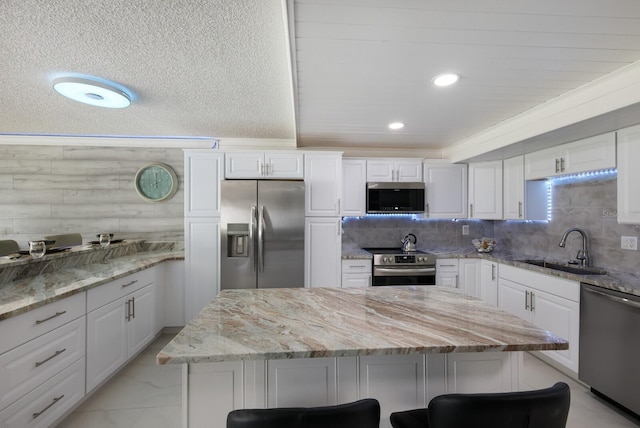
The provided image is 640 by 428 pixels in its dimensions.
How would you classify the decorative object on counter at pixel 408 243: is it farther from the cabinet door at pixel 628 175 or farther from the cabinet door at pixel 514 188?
the cabinet door at pixel 628 175

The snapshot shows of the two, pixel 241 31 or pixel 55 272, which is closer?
pixel 241 31

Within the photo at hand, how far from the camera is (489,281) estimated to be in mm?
3145

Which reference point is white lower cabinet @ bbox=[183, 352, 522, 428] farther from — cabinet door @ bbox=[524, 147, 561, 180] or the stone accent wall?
the stone accent wall

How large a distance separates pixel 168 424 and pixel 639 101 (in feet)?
11.8

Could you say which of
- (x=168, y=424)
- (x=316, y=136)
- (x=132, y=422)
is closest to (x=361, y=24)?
(x=316, y=136)

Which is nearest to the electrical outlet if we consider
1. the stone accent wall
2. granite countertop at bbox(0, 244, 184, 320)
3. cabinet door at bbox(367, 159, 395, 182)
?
cabinet door at bbox(367, 159, 395, 182)

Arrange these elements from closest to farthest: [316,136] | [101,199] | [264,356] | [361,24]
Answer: [264,356], [361,24], [316,136], [101,199]

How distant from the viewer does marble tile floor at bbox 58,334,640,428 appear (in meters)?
1.80

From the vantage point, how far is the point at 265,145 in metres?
3.62

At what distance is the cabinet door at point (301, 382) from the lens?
1.09 m

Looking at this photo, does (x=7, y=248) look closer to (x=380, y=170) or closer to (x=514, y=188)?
(x=380, y=170)

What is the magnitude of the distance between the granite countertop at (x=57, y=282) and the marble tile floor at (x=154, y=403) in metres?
0.88

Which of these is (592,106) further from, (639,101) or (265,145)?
(265,145)

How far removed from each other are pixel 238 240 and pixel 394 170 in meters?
2.18
